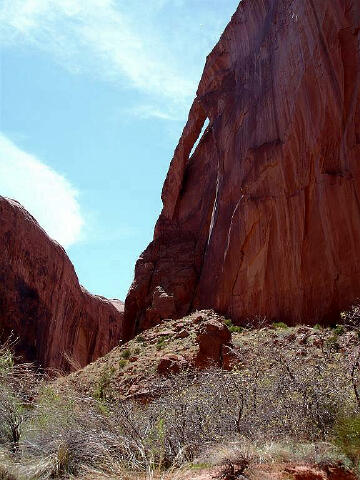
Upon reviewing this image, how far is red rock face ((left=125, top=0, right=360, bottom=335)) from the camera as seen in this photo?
63.1 feet

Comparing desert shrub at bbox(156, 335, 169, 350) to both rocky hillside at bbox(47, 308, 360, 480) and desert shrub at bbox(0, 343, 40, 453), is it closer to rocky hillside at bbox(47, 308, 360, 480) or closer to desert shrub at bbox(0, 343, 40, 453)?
rocky hillside at bbox(47, 308, 360, 480)

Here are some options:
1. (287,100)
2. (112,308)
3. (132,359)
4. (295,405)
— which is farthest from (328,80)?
(112,308)

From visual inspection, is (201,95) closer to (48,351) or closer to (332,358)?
(48,351)

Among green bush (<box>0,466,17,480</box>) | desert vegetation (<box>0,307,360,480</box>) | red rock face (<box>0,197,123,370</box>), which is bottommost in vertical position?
green bush (<box>0,466,17,480</box>)

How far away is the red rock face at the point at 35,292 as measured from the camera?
33.8 metres

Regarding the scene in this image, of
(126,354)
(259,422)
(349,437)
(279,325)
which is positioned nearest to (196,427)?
(259,422)

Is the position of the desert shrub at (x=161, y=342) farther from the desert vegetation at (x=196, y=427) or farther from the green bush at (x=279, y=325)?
the desert vegetation at (x=196, y=427)

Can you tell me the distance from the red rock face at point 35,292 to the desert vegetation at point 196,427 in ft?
74.1

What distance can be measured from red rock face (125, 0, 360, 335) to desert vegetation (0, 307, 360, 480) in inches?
399

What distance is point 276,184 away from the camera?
22422 millimetres

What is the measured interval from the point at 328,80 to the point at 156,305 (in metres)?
13.4

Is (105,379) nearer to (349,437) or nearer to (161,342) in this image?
(161,342)

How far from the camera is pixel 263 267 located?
72.6 feet

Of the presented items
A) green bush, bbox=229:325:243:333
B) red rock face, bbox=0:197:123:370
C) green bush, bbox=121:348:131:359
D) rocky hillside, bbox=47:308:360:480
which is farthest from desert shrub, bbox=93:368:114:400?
red rock face, bbox=0:197:123:370
